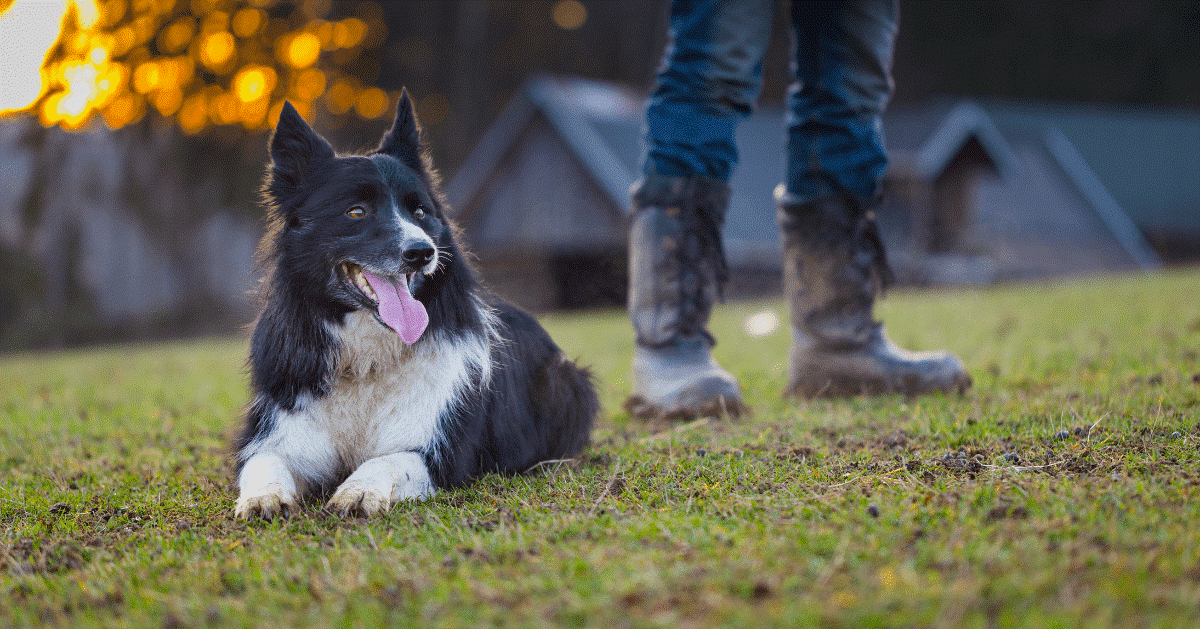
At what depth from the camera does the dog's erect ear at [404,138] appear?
113 inches

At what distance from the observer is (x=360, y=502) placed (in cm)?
218

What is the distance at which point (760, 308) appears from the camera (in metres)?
10.8

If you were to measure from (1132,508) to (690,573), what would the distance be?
3.12 ft

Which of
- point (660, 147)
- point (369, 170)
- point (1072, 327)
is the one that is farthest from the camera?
point (1072, 327)

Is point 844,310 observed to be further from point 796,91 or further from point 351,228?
point 351,228

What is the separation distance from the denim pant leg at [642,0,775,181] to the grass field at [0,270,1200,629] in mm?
1098

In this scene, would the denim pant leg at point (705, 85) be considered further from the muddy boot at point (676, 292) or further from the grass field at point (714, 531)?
the grass field at point (714, 531)

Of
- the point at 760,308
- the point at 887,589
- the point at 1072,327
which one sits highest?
the point at 887,589

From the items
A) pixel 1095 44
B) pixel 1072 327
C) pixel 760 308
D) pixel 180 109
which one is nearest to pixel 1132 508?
pixel 1072 327

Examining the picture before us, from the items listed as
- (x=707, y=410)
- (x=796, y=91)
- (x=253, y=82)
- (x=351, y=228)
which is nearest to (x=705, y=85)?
(x=796, y=91)

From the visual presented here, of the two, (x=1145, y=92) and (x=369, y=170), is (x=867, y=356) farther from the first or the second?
(x=1145, y=92)

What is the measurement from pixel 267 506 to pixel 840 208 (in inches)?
102

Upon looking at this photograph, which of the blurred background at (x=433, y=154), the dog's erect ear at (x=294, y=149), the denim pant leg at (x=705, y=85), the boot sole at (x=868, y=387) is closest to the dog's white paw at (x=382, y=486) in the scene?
the dog's erect ear at (x=294, y=149)

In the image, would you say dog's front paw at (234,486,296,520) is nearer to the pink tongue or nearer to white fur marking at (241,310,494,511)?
white fur marking at (241,310,494,511)
